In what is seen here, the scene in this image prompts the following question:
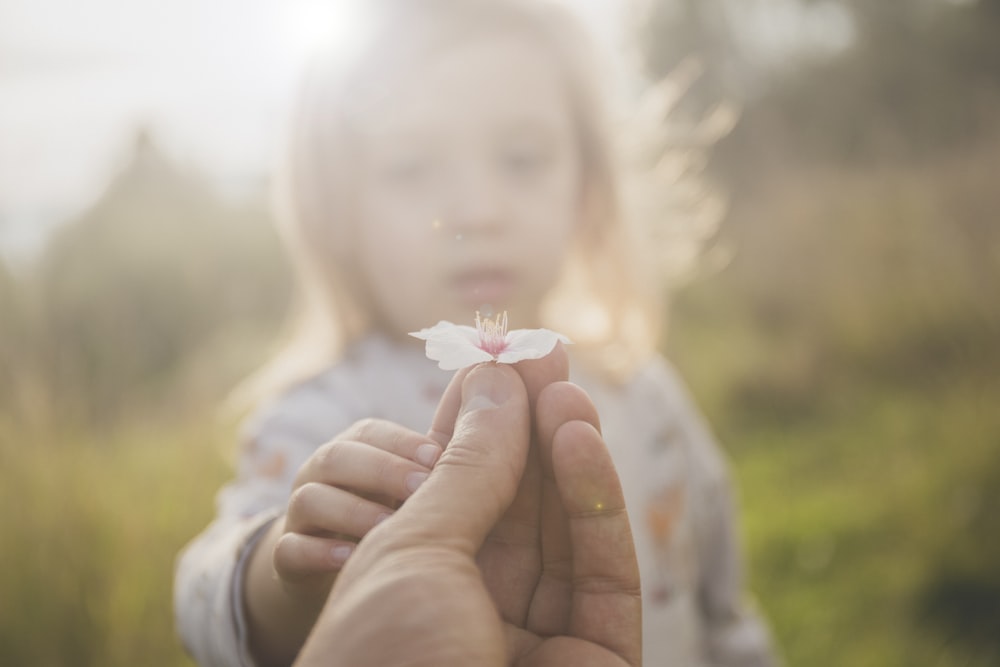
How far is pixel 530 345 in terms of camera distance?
2.29 feet

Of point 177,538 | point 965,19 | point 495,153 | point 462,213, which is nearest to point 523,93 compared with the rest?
point 495,153

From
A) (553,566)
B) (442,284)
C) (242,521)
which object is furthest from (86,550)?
(553,566)

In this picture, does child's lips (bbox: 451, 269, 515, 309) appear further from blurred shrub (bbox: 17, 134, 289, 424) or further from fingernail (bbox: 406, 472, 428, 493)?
blurred shrub (bbox: 17, 134, 289, 424)

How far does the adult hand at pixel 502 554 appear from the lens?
57 centimetres

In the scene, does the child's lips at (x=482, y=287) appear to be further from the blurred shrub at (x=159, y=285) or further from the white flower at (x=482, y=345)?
the blurred shrub at (x=159, y=285)

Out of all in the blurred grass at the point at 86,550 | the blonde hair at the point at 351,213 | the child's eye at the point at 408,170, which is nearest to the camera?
the child's eye at the point at 408,170

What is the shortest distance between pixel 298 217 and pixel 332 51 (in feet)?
1.24

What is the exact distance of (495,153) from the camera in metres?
1.36

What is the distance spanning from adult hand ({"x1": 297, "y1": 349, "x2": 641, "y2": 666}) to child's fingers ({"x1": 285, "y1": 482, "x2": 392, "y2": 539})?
0.35ft

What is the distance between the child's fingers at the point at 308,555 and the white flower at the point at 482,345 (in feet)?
0.81

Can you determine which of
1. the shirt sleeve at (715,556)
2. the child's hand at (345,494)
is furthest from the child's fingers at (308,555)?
the shirt sleeve at (715,556)

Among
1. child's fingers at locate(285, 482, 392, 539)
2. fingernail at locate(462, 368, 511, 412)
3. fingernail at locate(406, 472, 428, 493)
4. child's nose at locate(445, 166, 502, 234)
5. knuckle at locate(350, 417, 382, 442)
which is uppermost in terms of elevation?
child's nose at locate(445, 166, 502, 234)

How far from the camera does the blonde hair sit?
1.48 metres

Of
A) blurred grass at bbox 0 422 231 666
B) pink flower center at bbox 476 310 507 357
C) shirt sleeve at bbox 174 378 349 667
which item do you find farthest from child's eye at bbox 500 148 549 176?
blurred grass at bbox 0 422 231 666
